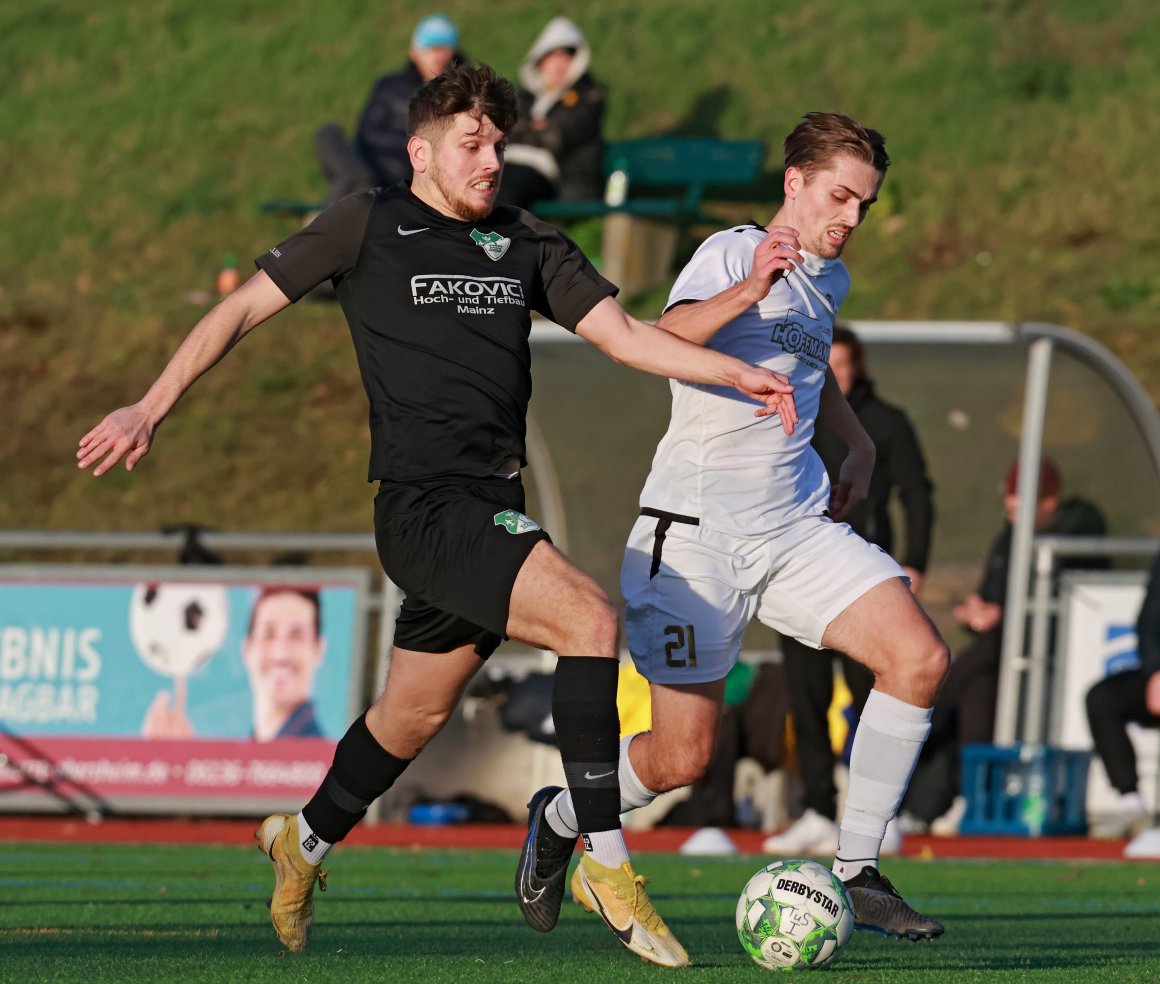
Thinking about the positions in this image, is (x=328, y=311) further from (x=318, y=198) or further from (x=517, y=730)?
(x=517, y=730)

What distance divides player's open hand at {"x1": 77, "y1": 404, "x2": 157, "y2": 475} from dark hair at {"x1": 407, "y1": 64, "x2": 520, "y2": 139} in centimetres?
125

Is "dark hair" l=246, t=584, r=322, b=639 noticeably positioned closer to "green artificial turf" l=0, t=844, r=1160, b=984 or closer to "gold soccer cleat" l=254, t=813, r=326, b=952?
"green artificial turf" l=0, t=844, r=1160, b=984

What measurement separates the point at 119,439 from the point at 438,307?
1027mm

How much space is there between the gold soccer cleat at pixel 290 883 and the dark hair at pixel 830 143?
261 cm

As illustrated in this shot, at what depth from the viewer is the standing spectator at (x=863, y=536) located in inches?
427

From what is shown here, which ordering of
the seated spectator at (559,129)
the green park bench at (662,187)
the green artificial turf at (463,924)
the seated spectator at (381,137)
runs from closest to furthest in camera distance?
the green artificial turf at (463,924) → the seated spectator at (381,137) → the seated spectator at (559,129) → the green park bench at (662,187)

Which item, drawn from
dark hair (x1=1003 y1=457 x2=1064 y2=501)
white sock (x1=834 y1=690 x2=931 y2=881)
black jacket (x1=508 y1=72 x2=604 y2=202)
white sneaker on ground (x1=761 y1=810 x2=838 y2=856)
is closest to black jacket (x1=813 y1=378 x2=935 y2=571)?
white sneaker on ground (x1=761 y1=810 x2=838 y2=856)

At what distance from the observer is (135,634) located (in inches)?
526

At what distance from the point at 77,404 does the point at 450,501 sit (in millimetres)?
17152

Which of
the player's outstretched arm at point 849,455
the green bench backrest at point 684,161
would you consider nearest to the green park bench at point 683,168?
the green bench backrest at point 684,161

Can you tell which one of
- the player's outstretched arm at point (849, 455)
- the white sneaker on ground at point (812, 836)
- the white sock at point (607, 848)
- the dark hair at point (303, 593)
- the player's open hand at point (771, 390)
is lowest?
the white sneaker on ground at point (812, 836)

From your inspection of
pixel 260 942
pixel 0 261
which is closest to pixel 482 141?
pixel 260 942

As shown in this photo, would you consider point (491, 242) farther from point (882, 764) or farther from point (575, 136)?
point (575, 136)

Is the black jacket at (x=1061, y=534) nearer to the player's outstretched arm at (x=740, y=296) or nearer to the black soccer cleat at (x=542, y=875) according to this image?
the player's outstretched arm at (x=740, y=296)
